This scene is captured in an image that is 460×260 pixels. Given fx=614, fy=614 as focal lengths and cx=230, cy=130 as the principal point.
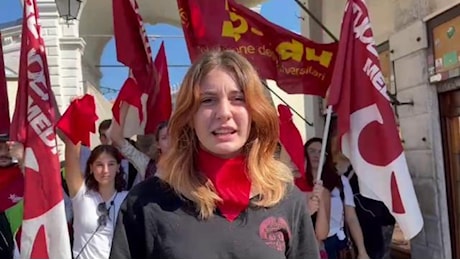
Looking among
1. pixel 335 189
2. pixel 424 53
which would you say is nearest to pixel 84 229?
pixel 335 189

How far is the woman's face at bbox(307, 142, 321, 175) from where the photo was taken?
4504 mm

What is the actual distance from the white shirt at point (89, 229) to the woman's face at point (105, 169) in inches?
5.6

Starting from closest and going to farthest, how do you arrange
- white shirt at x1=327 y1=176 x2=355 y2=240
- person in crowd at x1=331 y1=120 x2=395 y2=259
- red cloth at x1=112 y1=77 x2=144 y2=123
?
white shirt at x1=327 y1=176 x2=355 y2=240 < person in crowd at x1=331 y1=120 x2=395 y2=259 < red cloth at x1=112 y1=77 x2=144 y2=123

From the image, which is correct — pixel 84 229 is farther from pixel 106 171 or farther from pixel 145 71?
pixel 145 71

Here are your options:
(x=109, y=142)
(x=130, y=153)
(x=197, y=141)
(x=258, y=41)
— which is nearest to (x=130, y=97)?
(x=109, y=142)

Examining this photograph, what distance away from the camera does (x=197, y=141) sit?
1664 mm

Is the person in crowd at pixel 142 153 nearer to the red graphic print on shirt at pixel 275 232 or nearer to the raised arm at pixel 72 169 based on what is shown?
the raised arm at pixel 72 169

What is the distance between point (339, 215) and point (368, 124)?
73cm

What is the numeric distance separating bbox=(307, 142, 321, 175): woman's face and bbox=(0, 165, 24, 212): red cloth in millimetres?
2074

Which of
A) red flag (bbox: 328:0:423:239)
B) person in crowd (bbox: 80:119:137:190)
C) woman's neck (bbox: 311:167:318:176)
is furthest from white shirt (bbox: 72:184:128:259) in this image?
red flag (bbox: 328:0:423:239)

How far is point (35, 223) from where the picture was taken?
150 inches

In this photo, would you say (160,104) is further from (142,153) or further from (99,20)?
(99,20)

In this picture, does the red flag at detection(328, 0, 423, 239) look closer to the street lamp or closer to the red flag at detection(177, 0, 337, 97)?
the red flag at detection(177, 0, 337, 97)

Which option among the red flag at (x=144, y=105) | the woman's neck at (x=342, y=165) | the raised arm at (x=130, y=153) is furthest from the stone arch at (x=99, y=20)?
the woman's neck at (x=342, y=165)
